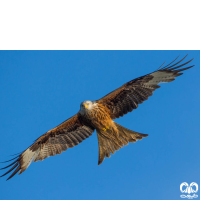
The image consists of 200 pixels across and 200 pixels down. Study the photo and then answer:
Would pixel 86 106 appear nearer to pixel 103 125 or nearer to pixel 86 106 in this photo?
pixel 86 106

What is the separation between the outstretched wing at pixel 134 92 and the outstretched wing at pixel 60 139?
970 mm

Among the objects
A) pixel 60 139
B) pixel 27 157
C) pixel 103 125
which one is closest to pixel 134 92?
pixel 103 125

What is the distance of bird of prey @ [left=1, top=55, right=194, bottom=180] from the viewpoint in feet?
24.0

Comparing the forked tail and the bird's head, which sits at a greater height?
the bird's head

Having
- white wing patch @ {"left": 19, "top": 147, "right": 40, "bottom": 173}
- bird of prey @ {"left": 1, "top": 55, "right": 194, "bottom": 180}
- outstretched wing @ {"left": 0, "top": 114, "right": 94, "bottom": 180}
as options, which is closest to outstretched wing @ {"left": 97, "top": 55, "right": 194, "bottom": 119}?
bird of prey @ {"left": 1, "top": 55, "right": 194, "bottom": 180}

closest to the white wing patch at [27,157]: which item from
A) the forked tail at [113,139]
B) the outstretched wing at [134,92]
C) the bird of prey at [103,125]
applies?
the bird of prey at [103,125]

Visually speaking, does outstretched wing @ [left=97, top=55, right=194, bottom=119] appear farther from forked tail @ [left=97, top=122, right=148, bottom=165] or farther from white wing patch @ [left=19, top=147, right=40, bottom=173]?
white wing patch @ [left=19, top=147, right=40, bottom=173]

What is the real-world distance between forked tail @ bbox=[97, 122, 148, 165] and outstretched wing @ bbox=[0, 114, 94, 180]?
452 mm

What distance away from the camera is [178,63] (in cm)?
707

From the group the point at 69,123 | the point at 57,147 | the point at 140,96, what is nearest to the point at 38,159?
the point at 57,147

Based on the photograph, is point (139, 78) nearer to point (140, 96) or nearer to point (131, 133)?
point (140, 96)

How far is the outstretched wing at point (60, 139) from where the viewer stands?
25.6ft

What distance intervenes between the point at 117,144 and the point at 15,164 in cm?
290

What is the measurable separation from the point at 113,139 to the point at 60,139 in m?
1.58
